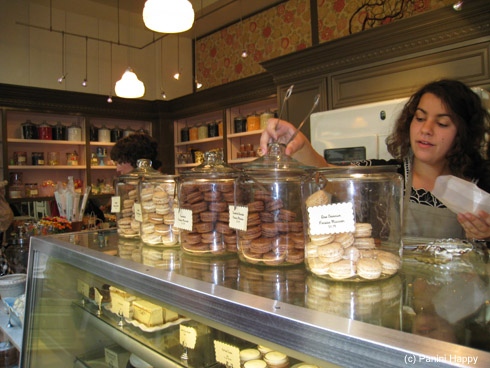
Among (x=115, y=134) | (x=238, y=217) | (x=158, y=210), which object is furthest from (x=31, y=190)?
(x=238, y=217)

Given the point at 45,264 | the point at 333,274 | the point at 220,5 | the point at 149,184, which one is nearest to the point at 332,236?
the point at 333,274

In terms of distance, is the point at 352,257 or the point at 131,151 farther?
the point at 131,151

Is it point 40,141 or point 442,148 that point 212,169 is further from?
point 40,141

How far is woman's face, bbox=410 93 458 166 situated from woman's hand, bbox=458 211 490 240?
2.11 ft

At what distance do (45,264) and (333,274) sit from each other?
1141 millimetres

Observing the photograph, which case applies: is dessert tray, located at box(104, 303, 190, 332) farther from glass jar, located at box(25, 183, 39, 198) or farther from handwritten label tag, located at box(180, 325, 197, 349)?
glass jar, located at box(25, 183, 39, 198)

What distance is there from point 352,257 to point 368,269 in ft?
0.11

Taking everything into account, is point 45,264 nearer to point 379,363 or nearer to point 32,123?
point 379,363

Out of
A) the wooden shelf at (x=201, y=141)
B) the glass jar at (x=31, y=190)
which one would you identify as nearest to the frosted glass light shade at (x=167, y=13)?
the wooden shelf at (x=201, y=141)

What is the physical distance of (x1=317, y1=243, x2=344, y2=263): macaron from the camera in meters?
0.67

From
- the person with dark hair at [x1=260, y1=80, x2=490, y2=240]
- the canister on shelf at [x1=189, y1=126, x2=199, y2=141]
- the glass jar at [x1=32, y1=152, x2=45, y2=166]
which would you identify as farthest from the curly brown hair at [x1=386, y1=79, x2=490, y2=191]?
the glass jar at [x1=32, y1=152, x2=45, y2=166]

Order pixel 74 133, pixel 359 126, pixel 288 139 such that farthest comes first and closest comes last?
pixel 74 133, pixel 359 126, pixel 288 139

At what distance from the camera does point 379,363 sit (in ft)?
1.36

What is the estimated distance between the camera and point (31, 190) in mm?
4582
